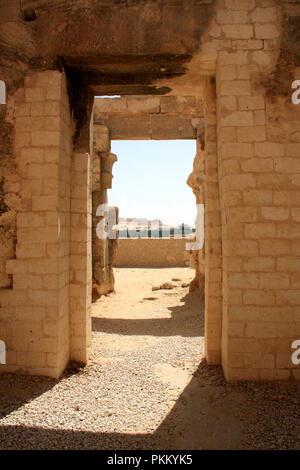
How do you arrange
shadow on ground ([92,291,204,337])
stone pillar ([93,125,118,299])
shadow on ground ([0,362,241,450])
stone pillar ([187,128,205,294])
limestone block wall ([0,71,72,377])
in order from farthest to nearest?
stone pillar ([93,125,118,299]) < stone pillar ([187,128,205,294]) < shadow on ground ([92,291,204,337]) < limestone block wall ([0,71,72,377]) < shadow on ground ([0,362,241,450])

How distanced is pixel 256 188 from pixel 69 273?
2.59 m

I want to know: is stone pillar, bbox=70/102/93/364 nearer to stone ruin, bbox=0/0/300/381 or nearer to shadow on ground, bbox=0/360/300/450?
stone ruin, bbox=0/0/300/381

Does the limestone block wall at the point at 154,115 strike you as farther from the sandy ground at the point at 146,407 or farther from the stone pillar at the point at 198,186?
the sandy ground at the point at 146,407

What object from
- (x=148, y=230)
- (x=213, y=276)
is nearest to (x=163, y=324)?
(x=213, y=276)

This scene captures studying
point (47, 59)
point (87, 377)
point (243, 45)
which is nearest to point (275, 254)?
point (243, 45)

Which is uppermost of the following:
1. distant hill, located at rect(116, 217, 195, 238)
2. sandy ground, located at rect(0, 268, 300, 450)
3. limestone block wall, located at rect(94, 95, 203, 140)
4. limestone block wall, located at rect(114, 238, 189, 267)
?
limestone block wall, located at rect(94, 95, 203, 140)

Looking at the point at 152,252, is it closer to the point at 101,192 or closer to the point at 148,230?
the point at 148,230

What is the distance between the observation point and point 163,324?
6.60 m

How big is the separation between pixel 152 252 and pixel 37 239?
12272mm

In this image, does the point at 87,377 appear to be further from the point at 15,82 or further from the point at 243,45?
the point at 243,45

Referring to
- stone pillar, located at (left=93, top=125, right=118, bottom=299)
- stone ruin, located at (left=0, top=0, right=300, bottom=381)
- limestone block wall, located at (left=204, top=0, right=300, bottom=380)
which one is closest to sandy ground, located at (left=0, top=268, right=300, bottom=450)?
stone ruin, located at (left=0, top=0, right=300, bottom=381)

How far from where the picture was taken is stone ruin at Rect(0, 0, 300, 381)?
3.43 m

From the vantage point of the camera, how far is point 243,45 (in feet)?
11.6

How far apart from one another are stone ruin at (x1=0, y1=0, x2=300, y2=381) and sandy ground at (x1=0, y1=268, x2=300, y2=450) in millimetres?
314
